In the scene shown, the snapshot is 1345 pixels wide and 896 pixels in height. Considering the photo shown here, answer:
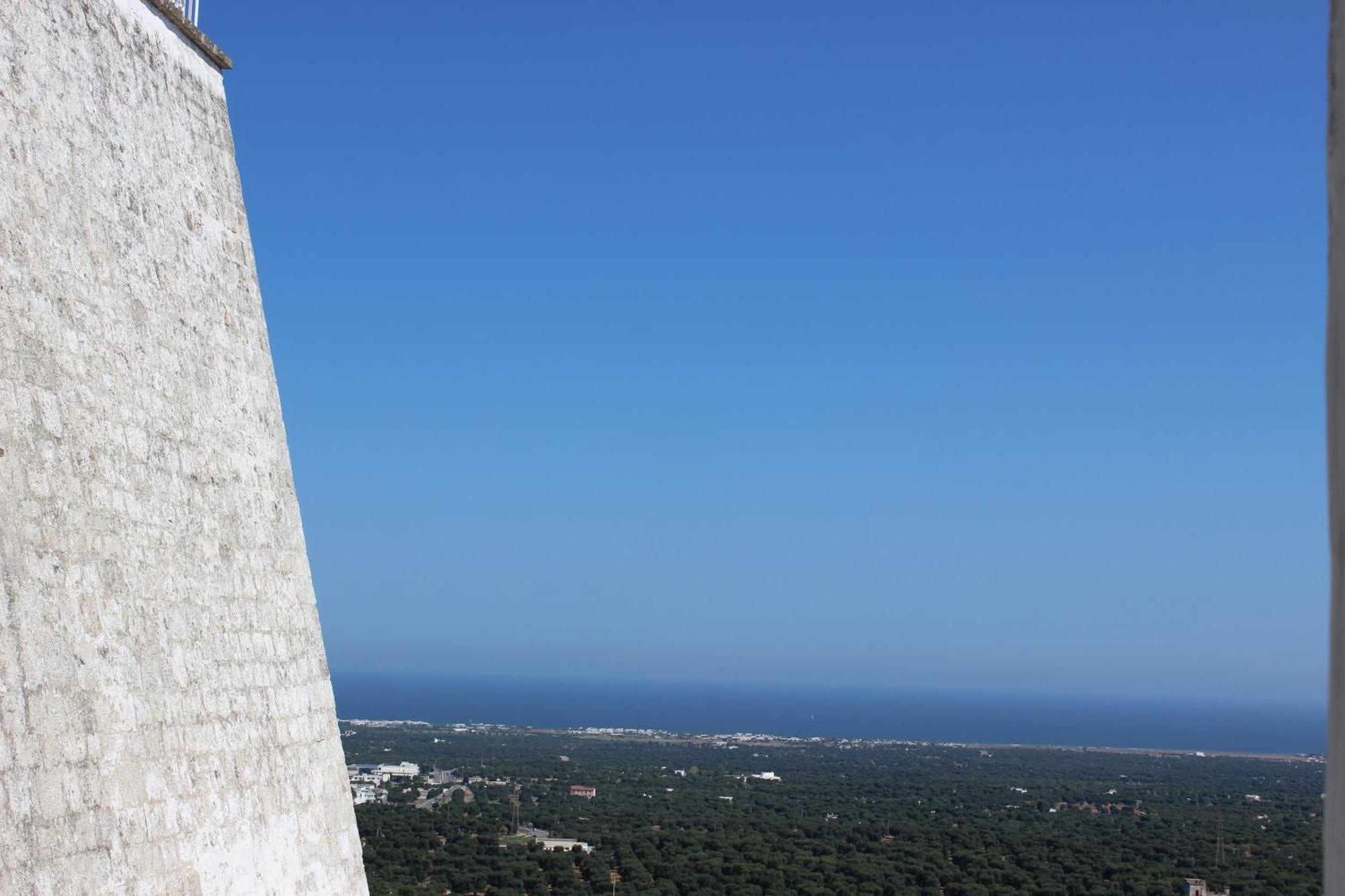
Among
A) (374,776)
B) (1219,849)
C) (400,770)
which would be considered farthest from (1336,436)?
(400,770)

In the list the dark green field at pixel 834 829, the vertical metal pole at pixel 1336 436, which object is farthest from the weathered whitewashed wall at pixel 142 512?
the dark green field at pixel 834 829

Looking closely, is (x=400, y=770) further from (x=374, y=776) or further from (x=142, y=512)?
(x=142, y=512)

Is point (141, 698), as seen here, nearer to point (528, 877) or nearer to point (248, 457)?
point (248, 457)

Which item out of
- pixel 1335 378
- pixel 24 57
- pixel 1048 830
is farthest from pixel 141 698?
pixel 1048 830

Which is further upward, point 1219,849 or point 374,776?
point 1219,849

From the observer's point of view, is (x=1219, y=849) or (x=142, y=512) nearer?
(x=142, y=512)

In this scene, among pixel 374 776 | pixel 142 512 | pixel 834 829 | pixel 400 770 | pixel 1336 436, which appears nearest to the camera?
pixel 1336 436
